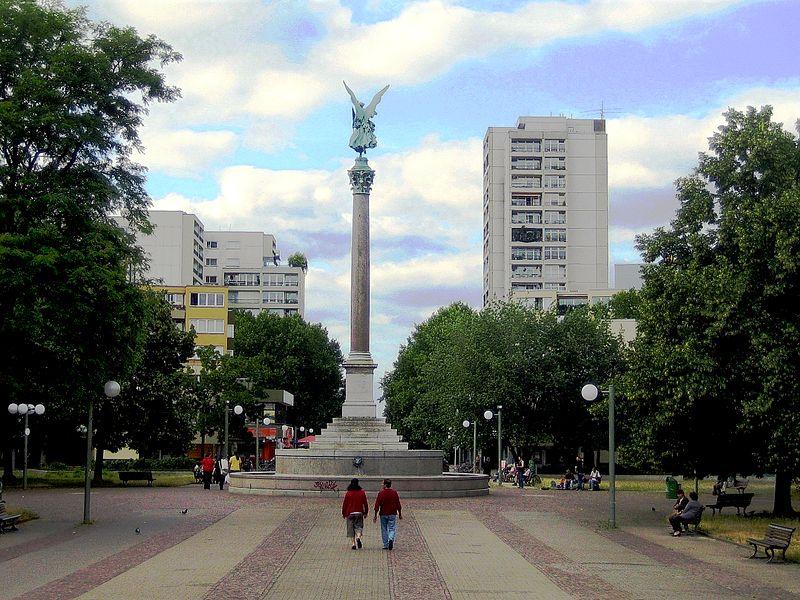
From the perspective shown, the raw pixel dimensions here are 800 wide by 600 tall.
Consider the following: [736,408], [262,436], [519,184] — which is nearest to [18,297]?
[736,408]

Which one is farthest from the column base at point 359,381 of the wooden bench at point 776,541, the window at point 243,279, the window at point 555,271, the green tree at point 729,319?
the window at point 243,279

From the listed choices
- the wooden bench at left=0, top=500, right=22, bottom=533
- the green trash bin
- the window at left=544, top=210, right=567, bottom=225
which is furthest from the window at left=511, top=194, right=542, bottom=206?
the wooden bench at left=0, top=500, right=22, bottom=533

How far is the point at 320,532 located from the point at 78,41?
50.2ft

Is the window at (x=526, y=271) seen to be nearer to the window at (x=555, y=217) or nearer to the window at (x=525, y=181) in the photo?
the window at (x=555, y=217)

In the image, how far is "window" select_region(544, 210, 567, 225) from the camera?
124m

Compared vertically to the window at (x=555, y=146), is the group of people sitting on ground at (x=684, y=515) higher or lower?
lower

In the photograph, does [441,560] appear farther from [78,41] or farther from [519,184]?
[519,184]

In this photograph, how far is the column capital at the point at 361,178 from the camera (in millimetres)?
47938

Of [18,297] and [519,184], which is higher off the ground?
[519,184]

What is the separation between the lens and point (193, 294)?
106 m

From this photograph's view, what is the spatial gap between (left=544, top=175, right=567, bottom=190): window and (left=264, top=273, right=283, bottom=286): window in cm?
4688

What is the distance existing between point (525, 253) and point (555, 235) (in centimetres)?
419

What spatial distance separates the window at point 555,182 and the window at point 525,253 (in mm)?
7650

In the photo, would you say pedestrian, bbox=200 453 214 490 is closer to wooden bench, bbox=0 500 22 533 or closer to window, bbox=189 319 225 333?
wooden bench, bbox=0 500 22 533
